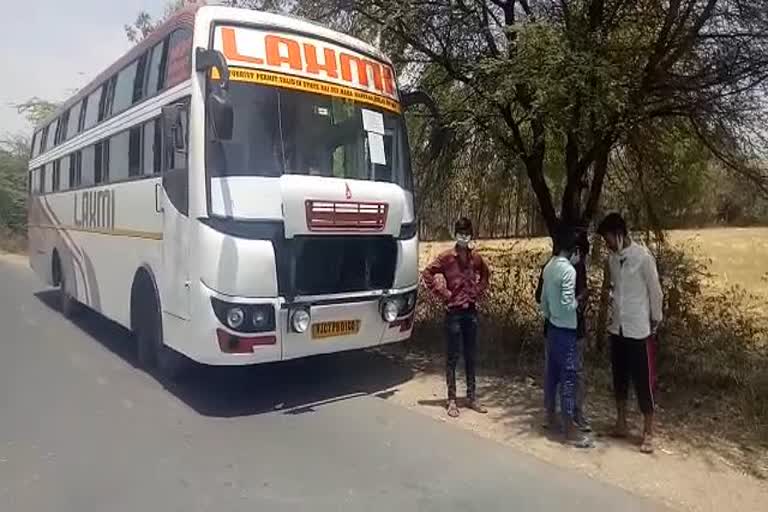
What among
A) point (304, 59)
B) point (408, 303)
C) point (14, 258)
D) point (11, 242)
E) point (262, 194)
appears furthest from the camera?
point (11, 242)

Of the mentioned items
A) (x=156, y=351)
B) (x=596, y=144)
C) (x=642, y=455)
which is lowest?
(x=642, y=455)

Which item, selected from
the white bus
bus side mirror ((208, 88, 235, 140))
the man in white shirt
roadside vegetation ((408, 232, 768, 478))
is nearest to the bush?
roadside vegetation ((408, 232, 768, 478))

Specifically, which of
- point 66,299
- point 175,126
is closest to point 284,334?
point 175,126

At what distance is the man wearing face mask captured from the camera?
6.14 meters

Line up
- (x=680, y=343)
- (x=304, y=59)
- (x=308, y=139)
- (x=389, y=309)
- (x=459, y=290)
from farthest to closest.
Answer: (x=680, y=343), (x=389, y=309), (x=304, y=59), (x=308, y=139), (x=459, y=290)

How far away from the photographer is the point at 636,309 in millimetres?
5109

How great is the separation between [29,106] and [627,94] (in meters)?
39.3

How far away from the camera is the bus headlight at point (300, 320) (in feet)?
19.5

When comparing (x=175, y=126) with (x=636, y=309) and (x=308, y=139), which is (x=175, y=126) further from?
(x=636, y=309)

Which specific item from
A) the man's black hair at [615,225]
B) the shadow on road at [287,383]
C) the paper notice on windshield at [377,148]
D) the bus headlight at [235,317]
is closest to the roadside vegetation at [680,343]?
the shadow on road at [287,383]

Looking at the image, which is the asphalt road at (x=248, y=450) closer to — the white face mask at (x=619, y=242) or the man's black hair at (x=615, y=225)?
the white face mask at (x=619, y=242)

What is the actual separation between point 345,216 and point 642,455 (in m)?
3.22

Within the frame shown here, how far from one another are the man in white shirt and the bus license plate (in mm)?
2423

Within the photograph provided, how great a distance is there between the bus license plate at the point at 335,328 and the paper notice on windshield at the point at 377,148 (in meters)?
1.67
